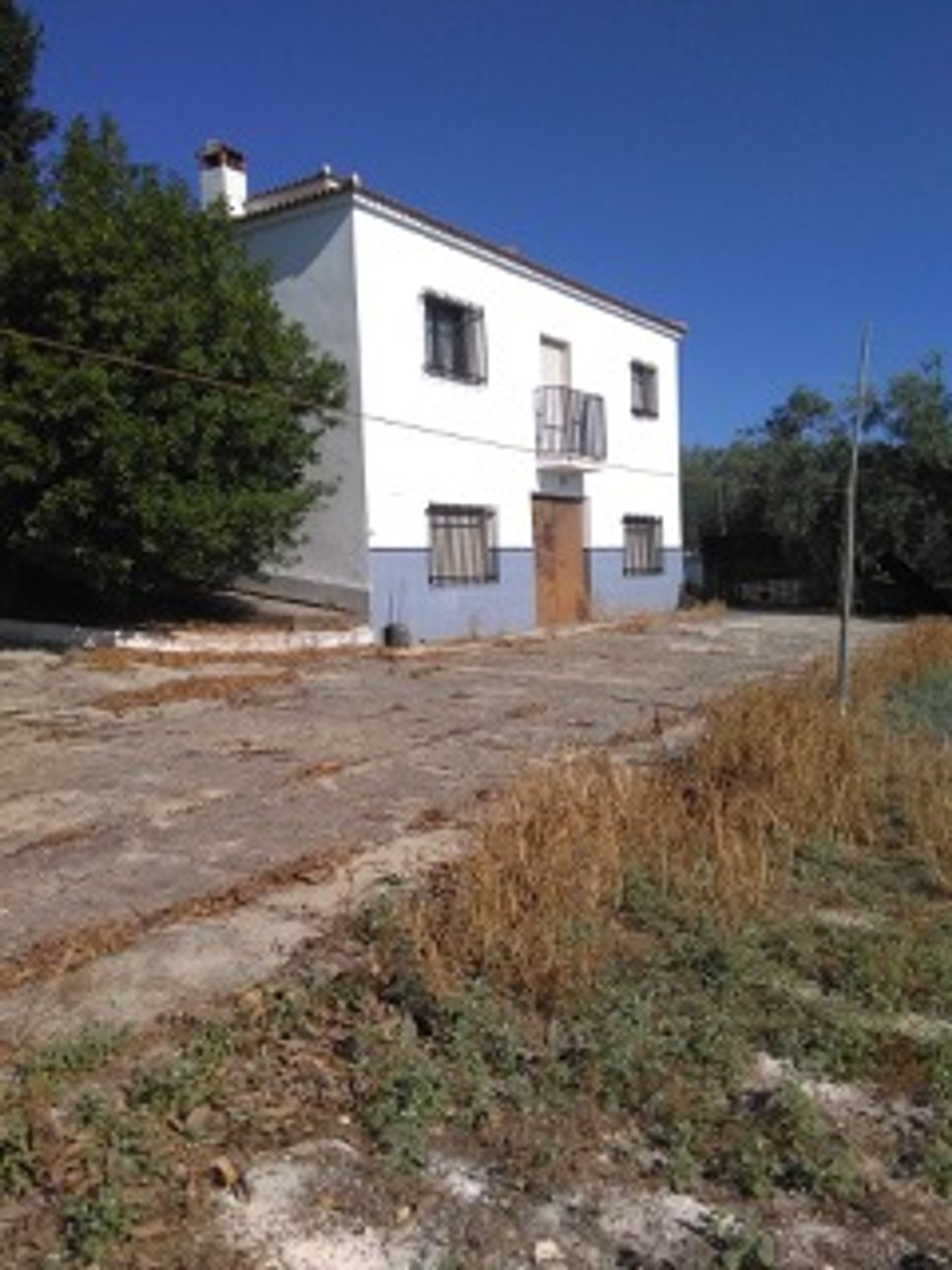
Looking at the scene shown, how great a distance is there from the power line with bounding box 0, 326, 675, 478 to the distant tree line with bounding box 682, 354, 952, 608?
26.0 ft

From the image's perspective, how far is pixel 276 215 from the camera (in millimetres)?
16297

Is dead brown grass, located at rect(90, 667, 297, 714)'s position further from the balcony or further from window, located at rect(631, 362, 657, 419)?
window, located at rect(631, 362, 657, 419)

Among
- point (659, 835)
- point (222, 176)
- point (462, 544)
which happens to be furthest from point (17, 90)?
point (659, 835)

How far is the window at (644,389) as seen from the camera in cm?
2259

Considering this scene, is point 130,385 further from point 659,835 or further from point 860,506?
point 860,506

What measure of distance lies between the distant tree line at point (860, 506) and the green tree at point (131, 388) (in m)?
13.8

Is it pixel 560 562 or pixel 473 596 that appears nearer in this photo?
pixel 473 596

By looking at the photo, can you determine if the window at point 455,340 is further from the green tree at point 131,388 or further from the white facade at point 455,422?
the green tree at point 131,388

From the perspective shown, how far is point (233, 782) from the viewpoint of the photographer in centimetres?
730

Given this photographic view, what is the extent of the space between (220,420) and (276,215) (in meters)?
4.97

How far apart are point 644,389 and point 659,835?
18745mm

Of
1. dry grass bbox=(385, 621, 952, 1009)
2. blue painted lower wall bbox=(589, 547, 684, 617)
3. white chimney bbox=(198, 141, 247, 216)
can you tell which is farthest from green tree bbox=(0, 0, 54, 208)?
dry grass bbox=(385, 621, 952, 1009)

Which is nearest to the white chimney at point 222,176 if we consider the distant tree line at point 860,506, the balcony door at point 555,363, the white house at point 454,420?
the white house at point 454,420

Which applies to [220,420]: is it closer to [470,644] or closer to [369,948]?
[470,644]
